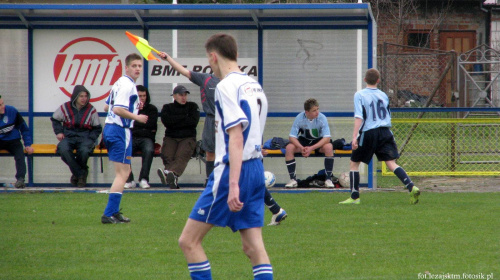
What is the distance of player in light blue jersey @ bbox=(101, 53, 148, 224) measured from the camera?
8.53 m

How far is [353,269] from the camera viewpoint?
625 centimetres

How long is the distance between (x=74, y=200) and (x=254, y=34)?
451 centimetres

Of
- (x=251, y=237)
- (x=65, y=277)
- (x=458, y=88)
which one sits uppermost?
(x=458, y=88)

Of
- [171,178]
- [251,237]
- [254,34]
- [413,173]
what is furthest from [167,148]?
[251,237]

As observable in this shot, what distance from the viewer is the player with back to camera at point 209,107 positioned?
27.9 feet

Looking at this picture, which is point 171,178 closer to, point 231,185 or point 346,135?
point 346,135

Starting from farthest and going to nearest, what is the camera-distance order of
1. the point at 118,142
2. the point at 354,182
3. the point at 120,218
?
the point at 354,182 < the point at 120,218 < the point at 118,142

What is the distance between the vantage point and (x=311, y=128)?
1302 centimetres

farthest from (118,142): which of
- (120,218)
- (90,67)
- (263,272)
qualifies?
(90,67)

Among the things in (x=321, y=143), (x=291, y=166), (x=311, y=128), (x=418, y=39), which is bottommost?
(x=291, y=166)

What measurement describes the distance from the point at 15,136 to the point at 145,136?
2189 mm

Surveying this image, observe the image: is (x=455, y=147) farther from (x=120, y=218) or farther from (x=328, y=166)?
(x=120, y=218)

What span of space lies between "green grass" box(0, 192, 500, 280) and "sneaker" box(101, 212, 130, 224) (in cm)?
9

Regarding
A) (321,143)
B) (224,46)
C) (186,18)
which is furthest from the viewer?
(186,18)
